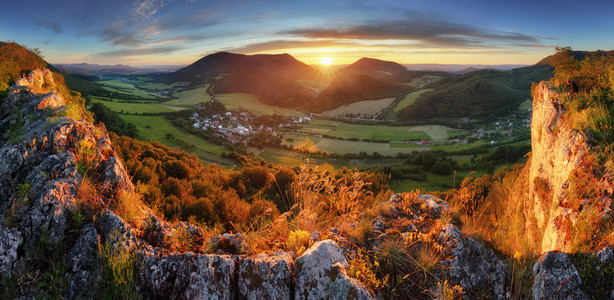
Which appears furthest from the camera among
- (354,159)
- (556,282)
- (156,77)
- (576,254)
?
(156,77)

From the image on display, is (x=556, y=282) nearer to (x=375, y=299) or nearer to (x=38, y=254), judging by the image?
(x=375, y=299)

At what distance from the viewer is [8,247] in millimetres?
3949

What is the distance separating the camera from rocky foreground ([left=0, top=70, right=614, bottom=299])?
3971 mm

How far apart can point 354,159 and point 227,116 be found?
4412 centimetres

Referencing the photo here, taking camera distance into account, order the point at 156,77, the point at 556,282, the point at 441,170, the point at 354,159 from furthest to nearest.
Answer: the point at 156,77 < the point at 354,159 < the point at 441,170 < the point at 556,282

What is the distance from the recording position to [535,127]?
41.0 ft

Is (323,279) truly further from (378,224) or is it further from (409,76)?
(409,76)

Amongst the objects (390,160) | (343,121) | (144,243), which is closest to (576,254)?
(144,243)

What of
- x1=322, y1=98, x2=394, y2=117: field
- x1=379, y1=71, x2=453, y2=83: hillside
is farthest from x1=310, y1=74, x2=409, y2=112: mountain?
x1=379, y1=71, x2=453, y2=83: hillside

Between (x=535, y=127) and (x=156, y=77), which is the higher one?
(x=156, y=77)

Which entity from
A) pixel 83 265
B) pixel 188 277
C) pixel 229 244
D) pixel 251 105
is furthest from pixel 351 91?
pixel 83 265

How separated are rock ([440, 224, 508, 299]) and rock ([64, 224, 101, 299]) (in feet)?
17.8

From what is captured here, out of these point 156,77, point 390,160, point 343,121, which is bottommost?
point 390,160

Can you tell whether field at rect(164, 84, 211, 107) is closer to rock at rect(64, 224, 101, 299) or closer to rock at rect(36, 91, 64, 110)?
rock at rect(36, 91, 64, 110)
